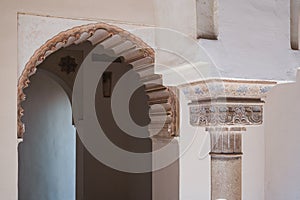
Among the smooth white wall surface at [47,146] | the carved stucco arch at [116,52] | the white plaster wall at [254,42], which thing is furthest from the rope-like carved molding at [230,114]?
the smooth white wall surface at [47,146]

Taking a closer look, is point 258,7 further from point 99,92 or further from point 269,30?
point 99,92

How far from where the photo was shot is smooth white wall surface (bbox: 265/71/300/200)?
4418 millimetres

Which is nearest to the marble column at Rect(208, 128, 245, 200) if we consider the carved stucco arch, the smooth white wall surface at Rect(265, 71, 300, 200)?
the carved stucco arch

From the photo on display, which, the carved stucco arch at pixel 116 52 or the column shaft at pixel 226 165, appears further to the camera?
the carved stucco arch at pixel 116 52

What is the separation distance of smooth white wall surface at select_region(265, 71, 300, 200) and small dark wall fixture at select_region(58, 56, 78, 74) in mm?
3074

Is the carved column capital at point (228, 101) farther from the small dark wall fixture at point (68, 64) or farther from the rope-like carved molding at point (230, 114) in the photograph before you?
the small dark wall fixture at point (68, 64)

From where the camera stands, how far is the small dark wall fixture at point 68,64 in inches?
257

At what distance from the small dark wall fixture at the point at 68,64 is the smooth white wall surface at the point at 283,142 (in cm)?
307

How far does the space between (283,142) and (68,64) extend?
3.31 meters

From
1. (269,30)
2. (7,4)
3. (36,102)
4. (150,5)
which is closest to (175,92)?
(150,5)

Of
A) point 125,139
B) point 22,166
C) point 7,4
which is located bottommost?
Answer: point 22,166

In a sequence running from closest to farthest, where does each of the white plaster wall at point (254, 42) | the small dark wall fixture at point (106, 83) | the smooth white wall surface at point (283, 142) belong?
the white plaster wall at point (254, 42), the smooth white wall surface at point (283, 142), the small dark wall fixture at point (106, 83)

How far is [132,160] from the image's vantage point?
7.00 m

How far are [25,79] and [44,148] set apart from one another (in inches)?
203
